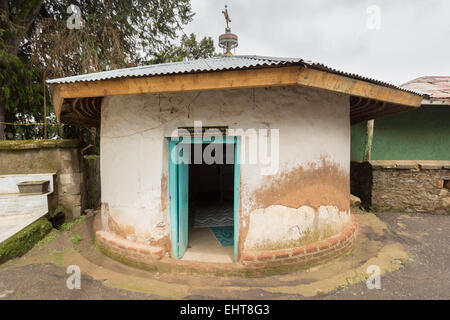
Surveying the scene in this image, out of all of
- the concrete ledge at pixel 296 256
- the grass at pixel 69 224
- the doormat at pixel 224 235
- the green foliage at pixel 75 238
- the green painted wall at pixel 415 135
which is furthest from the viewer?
the green painted wall at pixel 415 135

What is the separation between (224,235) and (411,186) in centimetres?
532

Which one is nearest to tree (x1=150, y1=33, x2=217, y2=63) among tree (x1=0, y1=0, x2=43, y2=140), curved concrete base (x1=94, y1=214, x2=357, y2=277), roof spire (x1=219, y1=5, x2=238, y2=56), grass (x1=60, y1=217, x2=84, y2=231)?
tree (x1=0, y1=0, x2=43, y2=140)

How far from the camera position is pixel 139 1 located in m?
10.8

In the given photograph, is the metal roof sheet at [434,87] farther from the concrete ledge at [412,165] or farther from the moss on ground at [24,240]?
the moss on ground at [24,240]

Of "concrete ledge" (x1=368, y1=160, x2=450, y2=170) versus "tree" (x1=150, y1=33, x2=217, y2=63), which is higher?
"tree" (x1=150, y1=33, x2=217, y2=63)

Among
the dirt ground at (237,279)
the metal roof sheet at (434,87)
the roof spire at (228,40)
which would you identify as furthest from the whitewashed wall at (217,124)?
the metal roof sheet at (434,87)

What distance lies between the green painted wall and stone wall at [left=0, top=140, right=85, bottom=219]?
27.2ft

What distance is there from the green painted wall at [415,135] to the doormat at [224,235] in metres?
5.10

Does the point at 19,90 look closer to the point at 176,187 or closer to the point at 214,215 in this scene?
the point at 214,215

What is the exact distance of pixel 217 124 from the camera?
346cm

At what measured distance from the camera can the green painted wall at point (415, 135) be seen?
6.94m

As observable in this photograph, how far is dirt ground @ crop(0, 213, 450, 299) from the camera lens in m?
2.97

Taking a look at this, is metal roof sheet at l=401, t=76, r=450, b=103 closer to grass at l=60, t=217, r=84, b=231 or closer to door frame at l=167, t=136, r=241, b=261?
door frame at l=167, t=136, r=241, b=261
